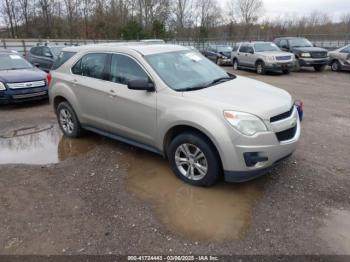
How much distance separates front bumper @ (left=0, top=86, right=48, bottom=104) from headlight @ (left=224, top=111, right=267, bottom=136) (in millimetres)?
6984

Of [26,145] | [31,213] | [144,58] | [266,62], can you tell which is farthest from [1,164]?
[266,62]

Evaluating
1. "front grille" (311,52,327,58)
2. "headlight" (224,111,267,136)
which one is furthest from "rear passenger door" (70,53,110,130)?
"front grille" (311,52,327,58)

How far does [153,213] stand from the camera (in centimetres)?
365

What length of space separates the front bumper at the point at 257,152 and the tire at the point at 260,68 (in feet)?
43.5

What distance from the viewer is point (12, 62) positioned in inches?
395

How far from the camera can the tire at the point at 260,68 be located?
16.4 meters

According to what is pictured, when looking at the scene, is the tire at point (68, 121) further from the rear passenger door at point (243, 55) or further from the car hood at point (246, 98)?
the rear passenger door at point (243, 55)

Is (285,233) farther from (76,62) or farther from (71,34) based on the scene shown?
(71,34)

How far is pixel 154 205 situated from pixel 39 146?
3.16 meters

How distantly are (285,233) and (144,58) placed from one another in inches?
116

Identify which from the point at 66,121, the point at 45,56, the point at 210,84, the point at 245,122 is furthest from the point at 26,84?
the point at 245,122

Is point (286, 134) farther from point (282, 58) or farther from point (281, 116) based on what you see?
point (282, 58)

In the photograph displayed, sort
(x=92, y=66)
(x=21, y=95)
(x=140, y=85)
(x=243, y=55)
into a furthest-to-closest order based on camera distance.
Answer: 1. (x=243, y=55)
2. (x=21, y=95)
3. (x=92, y=66)
4. (x=140, y=85)

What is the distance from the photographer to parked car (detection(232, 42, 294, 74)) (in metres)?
15.9
